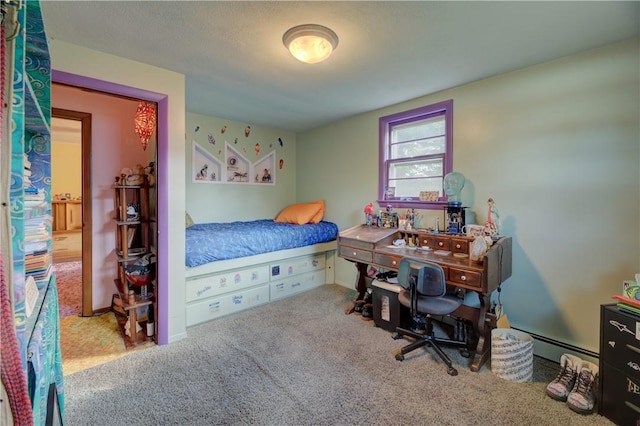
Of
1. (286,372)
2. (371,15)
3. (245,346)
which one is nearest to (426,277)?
(286,372)

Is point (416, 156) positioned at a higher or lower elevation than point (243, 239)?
higher

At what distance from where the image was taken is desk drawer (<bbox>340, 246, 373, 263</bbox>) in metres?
2.95

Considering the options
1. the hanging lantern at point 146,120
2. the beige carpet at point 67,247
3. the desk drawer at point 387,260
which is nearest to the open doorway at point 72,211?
the beige carpet at point 67,247

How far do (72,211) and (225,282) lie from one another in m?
7.24

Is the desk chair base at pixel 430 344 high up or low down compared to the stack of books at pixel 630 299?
down

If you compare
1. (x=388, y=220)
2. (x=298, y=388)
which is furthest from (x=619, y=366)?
(x=388, y=220)

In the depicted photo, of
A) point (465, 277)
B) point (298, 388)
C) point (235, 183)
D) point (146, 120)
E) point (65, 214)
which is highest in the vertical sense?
point (146, 120)

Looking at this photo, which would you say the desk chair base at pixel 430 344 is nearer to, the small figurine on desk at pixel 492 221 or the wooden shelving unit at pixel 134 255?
the small figurine on desk at pixel 492 221

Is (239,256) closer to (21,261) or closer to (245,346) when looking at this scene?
(245,346)

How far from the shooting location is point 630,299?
170cm

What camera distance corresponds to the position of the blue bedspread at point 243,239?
2893mm

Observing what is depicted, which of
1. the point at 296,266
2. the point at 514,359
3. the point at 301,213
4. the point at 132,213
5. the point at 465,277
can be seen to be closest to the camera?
the point at 514,359

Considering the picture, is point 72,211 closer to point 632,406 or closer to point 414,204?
point 414,204

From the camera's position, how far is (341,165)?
13.5 ft
